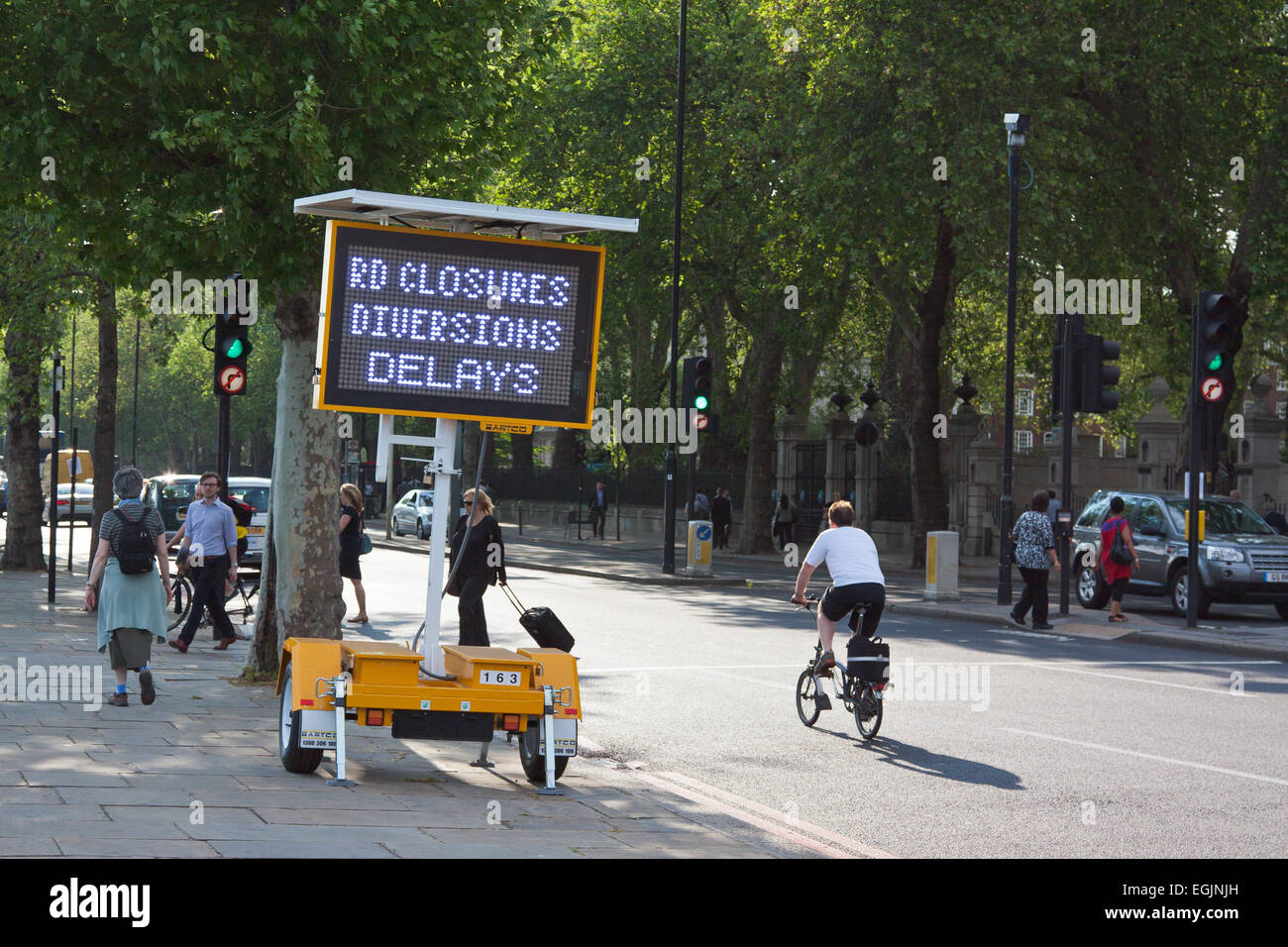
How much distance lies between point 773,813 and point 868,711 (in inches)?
109

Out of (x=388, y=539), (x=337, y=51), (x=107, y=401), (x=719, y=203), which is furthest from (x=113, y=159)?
(x=388, y=539)

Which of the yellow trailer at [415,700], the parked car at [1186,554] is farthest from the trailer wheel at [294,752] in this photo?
the parked car at [1186,554]

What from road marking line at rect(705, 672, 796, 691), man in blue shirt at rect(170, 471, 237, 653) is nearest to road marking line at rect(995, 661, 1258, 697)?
road marking line at rect(705, 672, 796, 691)

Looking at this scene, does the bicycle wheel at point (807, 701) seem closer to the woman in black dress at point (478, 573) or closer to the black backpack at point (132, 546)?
the woman in black dress at point (478, 573)

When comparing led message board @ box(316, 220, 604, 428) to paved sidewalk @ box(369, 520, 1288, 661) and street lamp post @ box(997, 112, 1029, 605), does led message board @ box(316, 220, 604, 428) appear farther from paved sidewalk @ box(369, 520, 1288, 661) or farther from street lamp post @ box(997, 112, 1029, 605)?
street lamp post @ box(997, 112, 1029, 605)

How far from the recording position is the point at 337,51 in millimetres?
12812

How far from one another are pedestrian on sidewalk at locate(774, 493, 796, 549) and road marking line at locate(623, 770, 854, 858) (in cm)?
3239

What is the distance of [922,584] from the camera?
2984cm

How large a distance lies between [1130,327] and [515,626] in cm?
3125

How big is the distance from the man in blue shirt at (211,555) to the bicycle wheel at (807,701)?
6.82 metres

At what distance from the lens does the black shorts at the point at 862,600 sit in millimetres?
11312

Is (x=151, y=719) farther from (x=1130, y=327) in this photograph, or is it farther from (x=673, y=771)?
(x=1130, y=327)

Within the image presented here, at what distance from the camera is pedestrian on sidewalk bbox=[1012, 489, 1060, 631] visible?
1972 cm

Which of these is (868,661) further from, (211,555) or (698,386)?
(698,386)
